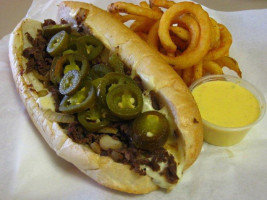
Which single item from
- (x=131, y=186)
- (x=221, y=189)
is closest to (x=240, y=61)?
(x=221, y=189)

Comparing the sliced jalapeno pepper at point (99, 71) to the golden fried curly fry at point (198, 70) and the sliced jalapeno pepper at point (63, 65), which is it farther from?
the golden fried curly fry at point (198, 70)

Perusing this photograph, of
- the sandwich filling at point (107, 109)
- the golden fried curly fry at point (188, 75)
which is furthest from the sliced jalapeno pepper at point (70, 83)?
the golden fried curly fry at point (188, 75)

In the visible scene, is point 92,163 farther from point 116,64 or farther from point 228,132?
→ point 228,132

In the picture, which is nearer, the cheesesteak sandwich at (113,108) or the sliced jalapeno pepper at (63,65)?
the cheesesteak sandwich at (113,108)

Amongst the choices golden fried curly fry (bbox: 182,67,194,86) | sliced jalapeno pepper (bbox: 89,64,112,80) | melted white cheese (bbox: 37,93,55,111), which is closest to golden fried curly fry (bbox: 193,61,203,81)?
golden fried curly fry (bbox: 182,67,194,86)

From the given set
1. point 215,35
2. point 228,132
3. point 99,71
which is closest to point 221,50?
point 215,35

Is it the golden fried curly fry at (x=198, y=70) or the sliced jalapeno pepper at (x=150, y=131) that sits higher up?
the sliced jalapeno pepper at (x=150, y=131)

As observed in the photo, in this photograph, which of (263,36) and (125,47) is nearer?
(125,47)

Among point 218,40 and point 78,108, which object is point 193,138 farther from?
point 218,40
